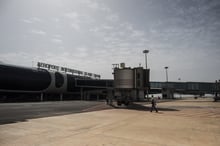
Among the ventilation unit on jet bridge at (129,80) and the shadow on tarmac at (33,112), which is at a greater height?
the ventilation unit on jet bridge at (129,80)

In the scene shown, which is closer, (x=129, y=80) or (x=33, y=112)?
(x=33, y=112)

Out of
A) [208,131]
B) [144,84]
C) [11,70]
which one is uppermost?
[11,70]

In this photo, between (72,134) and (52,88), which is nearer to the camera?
(72,134)

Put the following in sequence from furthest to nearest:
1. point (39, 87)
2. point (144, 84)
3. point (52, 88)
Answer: point (52, 88) → point (39, 87) → point (144, 84)

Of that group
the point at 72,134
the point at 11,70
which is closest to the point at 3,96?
the point at 11,70

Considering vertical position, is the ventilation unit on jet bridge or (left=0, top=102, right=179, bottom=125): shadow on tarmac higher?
the ventilation unit on jet bridge

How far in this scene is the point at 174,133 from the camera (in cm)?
1515

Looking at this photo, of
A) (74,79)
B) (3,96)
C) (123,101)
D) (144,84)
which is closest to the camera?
(123,101)

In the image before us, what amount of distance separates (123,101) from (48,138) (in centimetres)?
3217

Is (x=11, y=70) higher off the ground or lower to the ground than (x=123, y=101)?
higher

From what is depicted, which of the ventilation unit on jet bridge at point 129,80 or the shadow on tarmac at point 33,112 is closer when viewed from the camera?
the shadow on tarmac at point 33,112

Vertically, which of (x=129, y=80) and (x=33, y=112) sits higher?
(x=129, y=80)

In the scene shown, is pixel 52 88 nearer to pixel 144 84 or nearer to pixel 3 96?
pixel 3 96

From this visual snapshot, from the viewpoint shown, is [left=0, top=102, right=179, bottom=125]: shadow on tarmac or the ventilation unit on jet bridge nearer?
[left=0, top=102, right=179, bottom=125]: shadow on tarmac
